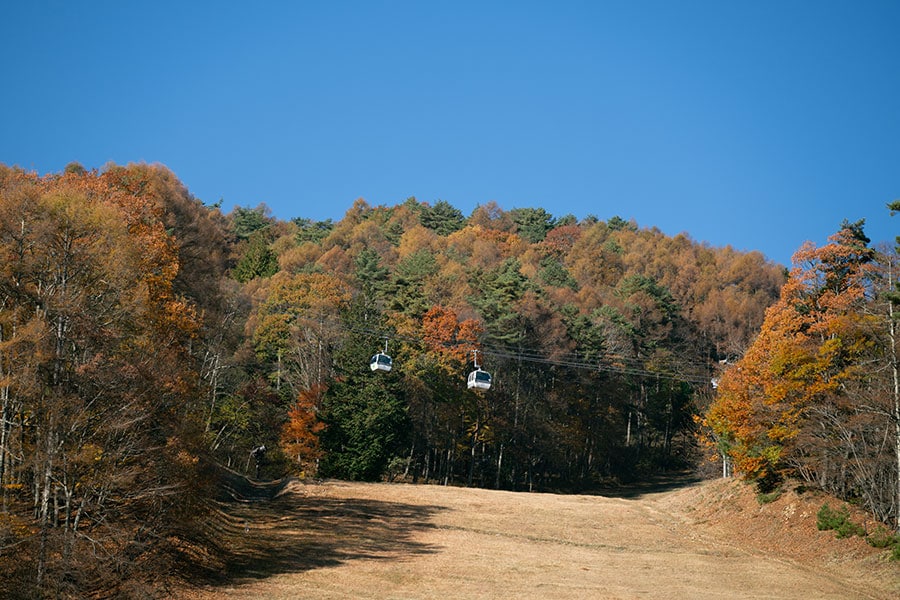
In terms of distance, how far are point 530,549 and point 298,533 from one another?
29.9 feet

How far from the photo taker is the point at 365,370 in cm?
5069

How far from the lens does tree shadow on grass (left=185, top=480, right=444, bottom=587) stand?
86.3 feet

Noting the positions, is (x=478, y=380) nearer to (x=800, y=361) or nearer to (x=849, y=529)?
(x=800, y=361)

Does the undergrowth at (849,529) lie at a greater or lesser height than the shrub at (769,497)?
lesser

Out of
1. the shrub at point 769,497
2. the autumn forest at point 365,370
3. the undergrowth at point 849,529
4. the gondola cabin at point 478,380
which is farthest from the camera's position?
the gondola cabin at point 478,380

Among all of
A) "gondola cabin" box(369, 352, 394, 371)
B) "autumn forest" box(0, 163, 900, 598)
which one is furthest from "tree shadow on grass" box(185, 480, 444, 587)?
"gondola cabin" box(369, 352, 394, 371)

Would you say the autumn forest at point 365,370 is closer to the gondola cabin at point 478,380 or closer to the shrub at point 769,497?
the shrub at point 769,497

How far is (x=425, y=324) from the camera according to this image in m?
62.0

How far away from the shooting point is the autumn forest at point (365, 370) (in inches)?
764

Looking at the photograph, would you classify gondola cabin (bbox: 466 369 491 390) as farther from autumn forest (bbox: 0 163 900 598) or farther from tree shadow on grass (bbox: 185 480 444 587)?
tree shadow on grass (bbox: 185 480 444 587)

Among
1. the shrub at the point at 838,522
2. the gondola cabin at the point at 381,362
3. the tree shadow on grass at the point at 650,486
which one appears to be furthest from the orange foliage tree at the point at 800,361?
the tree shadow on grass at the point at 650,486

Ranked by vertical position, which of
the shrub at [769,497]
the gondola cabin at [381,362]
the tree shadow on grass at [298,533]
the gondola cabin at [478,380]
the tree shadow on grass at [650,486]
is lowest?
the tree shadow on grass at [298,533]

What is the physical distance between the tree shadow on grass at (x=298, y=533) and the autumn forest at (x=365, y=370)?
1.25m

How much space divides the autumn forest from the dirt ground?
2280 mm
